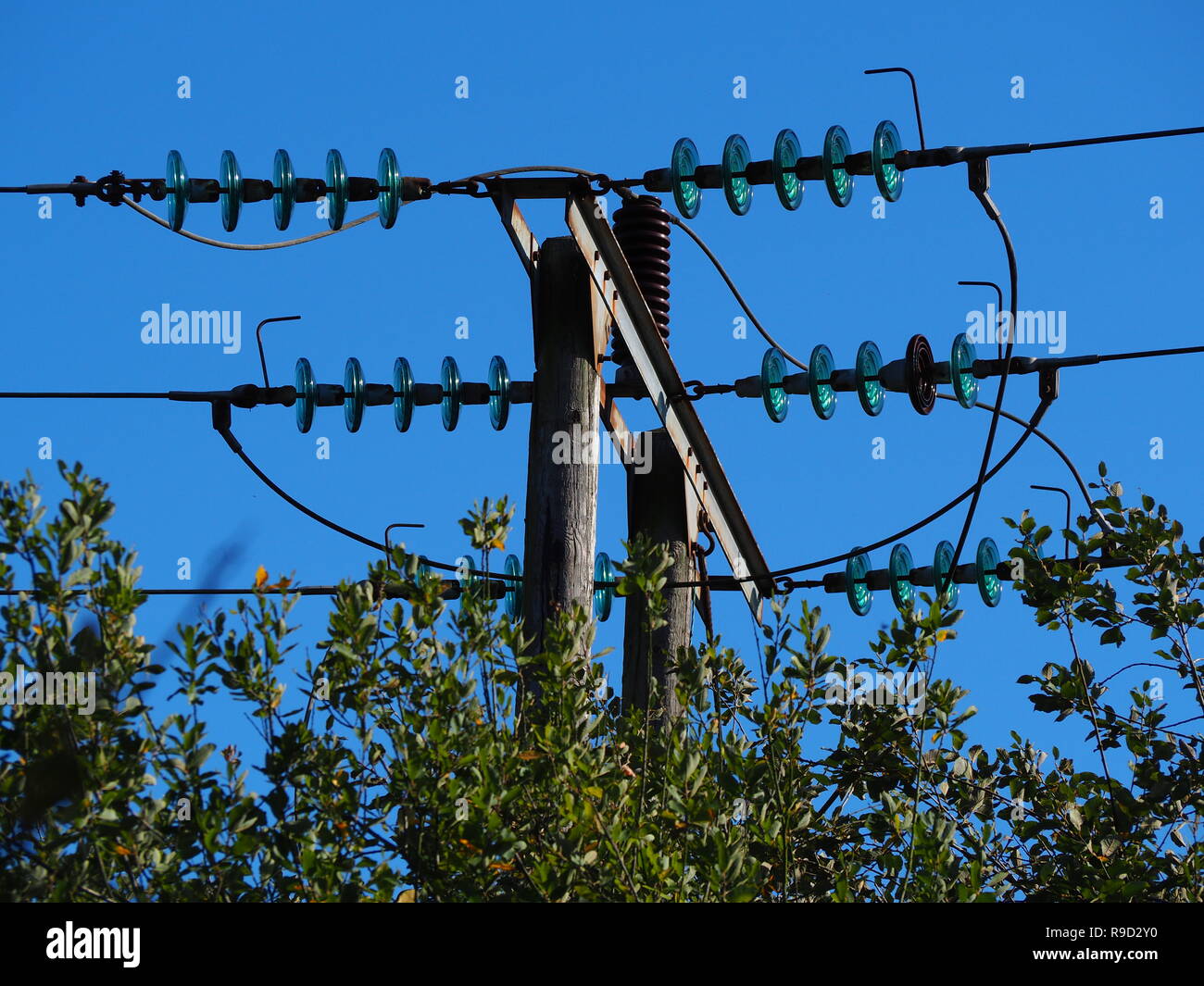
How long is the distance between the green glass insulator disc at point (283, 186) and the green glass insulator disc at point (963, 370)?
2.88 m

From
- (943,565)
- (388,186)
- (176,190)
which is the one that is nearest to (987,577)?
(943,565)

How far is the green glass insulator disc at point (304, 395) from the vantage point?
741cm

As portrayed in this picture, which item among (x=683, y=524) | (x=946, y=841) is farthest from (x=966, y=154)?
(x=946, y=841)

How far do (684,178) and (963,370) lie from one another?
152 centimetres

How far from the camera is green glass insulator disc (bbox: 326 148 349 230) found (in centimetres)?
641

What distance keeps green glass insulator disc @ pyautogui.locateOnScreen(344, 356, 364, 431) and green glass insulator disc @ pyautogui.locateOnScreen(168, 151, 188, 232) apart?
3.64ft

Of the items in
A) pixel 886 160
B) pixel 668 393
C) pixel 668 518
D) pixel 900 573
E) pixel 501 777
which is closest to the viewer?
pixel 501 777

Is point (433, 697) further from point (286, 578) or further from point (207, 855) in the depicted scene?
point (207, 855)

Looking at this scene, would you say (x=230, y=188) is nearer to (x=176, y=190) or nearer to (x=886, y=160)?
(x=176, y=190)

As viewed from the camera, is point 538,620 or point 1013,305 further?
point 1013,305

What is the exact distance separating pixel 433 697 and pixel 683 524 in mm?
3113

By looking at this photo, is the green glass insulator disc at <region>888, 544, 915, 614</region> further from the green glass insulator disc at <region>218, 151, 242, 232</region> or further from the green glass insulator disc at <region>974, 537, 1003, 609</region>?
the green glass insulator disc at <region>218, 151, 242, 232</region>

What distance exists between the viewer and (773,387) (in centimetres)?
701
